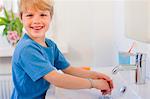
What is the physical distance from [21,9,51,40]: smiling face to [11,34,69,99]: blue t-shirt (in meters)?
0.04

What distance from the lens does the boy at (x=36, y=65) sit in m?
0.96

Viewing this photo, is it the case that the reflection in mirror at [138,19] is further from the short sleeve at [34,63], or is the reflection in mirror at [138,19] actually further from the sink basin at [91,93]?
the short sleeve at [34,63]

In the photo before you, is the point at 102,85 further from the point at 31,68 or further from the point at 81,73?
the point at 31,68

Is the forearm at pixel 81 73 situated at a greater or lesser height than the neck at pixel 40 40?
lesser

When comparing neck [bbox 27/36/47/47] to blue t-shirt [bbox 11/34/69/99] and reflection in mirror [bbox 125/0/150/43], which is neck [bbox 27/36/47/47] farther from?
reflection in mirror [bbox 125/0/150/43]

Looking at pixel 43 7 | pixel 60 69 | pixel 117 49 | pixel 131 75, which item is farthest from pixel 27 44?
pixel 117 49

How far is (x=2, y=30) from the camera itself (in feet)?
6.27

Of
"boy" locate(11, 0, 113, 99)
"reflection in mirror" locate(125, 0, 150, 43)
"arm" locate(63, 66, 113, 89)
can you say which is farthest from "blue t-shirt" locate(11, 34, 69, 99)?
"reflection in mirror" locate(125, 0, 150, 43)

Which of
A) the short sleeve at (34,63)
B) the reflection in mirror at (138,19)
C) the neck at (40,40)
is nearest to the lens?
the reflection in mirror at (138,19)

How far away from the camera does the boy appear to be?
3.15ft

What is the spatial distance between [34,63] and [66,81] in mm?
145

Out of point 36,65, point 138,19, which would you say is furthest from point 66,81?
point 138,19

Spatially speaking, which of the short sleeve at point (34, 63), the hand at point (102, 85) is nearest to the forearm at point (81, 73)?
the hand at point (102, 85)

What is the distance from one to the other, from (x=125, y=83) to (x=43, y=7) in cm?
50
